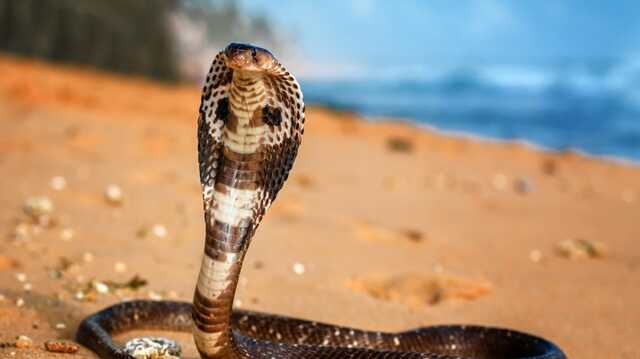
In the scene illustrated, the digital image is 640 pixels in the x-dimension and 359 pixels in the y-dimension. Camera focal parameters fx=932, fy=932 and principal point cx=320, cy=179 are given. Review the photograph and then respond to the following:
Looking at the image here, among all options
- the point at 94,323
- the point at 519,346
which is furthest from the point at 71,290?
the point at 519,346

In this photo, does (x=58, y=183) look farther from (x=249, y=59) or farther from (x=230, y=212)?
(x=249, y=59)

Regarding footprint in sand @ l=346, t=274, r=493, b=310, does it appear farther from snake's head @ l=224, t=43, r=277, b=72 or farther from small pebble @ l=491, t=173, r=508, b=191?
small pebble @ l=491, t=173, r=508, b=191

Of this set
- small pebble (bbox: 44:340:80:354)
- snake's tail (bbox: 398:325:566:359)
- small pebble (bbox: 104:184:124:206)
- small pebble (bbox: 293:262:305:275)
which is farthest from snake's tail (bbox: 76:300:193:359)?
small pebble (bbox: 104:184:124:206)

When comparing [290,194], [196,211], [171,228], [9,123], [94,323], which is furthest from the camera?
[9,123]

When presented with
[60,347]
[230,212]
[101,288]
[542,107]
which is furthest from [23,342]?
[542,107]

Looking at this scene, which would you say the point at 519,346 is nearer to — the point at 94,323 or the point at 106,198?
the point at 94,323
